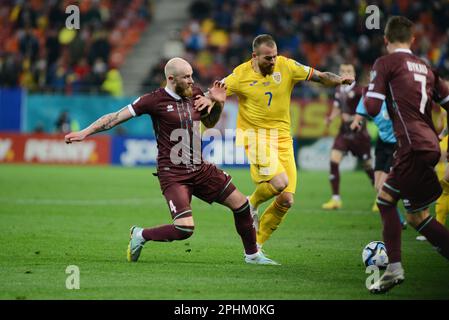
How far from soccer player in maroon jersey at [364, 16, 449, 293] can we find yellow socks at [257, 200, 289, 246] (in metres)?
2.68

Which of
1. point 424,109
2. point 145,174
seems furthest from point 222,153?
point 424,109

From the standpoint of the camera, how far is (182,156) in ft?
33.2

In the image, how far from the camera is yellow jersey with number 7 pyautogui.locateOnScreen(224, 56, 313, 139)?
36.7 feet

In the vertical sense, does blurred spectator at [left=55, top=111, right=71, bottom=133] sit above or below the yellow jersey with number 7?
above

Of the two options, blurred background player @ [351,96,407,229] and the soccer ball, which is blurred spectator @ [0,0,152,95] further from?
the soccer ball

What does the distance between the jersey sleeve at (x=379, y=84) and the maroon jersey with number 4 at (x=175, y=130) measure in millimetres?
2513

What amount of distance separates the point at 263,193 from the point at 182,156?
1.88 metres

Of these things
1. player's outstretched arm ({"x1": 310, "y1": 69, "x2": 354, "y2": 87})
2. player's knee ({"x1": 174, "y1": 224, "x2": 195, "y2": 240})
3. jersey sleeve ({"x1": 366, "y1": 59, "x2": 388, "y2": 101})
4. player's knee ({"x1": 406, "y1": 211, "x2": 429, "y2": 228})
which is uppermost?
player's outstretched arm ({"x1": 310, "y1": 69, "x2": 354, "y2": 87})

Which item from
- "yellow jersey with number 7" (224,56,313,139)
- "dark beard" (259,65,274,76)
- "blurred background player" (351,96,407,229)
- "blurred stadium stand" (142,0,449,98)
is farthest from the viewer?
"blurred stadium stand" (142,0,449,98)

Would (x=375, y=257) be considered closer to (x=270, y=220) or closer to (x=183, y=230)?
(x=270, y=220)

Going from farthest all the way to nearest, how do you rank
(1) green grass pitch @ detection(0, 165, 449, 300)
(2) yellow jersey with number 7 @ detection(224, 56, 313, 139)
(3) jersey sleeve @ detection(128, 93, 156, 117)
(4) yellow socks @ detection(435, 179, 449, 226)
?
(4) yellow socks @ detection(435, 179, 449, 226) < (2) yellow jersey with number 7 @ detection(224, 56, 313, 139) < (3) jersey sleeve @ detection(128, 93, 156, 117) < (1) green grass pitch @ detection(0, 165, 449, 300)

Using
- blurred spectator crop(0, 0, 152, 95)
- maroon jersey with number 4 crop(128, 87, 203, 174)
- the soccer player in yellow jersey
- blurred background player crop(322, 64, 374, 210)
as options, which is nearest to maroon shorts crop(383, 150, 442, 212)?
maroon jersey with number 4 crop(128, 87, 203, 174)
